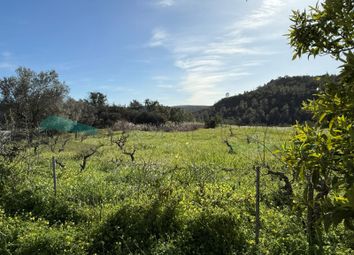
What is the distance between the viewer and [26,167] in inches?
384

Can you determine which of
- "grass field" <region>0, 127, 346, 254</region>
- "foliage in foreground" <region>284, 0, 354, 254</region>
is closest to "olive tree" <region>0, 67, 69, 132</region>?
"grass field" <region>0, 127, 346, 254</region>

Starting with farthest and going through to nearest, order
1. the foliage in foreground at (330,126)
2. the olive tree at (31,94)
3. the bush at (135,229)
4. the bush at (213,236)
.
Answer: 1. the olive tree at (31,94)
2. the bush at (135,229)
3. the bush at (213,236)
4. the foliage in foreground at (330,126)

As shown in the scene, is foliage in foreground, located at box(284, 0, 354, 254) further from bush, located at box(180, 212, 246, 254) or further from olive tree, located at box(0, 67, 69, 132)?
olive tree, located at box(0, 67, 69, 132)

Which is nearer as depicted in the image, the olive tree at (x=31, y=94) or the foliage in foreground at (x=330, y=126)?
the foliage in foreground at (x=330, y=126)

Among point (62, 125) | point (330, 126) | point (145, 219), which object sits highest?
point (330, 126)

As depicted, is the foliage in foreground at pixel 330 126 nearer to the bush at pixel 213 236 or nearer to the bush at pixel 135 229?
the bush at pixel 213 236

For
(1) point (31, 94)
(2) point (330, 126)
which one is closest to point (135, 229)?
(2) point (330, 126)

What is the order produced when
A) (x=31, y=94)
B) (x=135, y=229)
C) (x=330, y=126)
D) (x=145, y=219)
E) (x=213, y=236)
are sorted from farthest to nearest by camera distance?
(x=31, y=94) < (x=145, y=219) < (x=135, y=229) < (x=213, y=236) < (x=330, y=126)

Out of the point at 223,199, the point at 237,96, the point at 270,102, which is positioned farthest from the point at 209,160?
the point at 237,96

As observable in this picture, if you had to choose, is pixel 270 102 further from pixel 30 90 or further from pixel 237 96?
pixel 30 90

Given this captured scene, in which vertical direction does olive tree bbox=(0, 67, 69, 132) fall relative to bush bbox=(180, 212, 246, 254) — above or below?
above

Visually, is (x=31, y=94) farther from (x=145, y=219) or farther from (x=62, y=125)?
(x=145, y=219)

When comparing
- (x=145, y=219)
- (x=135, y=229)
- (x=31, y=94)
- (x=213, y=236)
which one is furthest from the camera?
(x=31, y=94)

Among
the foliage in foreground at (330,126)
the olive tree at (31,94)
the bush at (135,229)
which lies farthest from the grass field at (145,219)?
the olive tree at (31,94)
